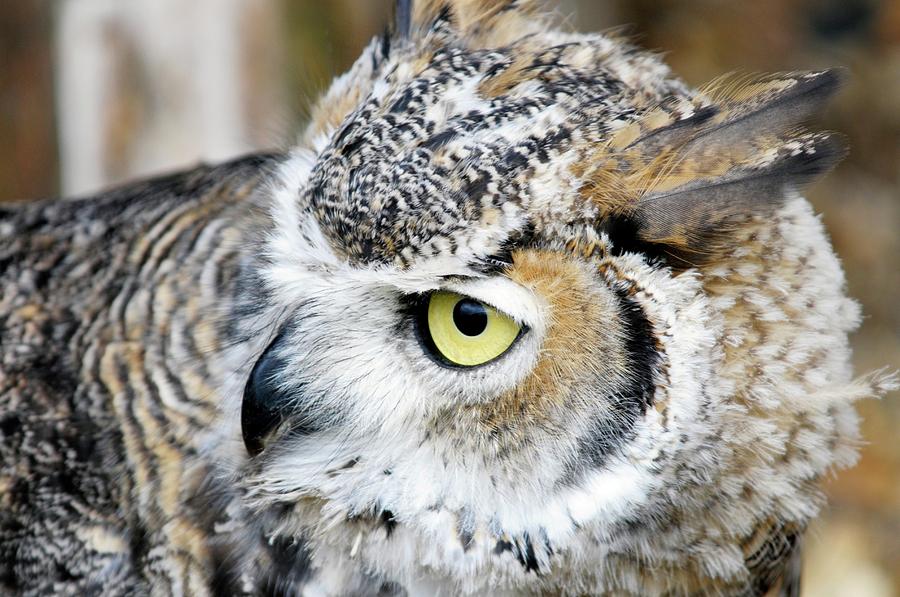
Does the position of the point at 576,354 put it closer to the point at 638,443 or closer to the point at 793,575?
the point at 638,443

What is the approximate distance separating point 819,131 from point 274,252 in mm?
851

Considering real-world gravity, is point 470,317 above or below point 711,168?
below

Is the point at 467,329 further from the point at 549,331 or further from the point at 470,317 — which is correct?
the point at 549,331

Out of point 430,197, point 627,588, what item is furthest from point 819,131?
point 627,588

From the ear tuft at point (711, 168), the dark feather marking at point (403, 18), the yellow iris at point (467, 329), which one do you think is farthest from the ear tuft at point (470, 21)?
the yellow iris at point (467, 329)

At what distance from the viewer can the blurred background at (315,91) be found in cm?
270

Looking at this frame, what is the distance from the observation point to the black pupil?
4.48 feet

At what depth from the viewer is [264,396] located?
1.49m

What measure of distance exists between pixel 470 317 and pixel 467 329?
0.02m

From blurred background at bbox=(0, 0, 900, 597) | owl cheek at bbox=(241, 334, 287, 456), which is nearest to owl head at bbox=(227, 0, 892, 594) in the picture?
owl cheek at bbox=(241, 334, 287, 456)

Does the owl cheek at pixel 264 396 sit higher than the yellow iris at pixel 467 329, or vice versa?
the yellow iris at pixel 467 329

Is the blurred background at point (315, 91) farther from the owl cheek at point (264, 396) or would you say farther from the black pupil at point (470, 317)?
the black pupil at point (470, 317)

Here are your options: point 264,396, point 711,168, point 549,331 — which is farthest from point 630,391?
point 264,396

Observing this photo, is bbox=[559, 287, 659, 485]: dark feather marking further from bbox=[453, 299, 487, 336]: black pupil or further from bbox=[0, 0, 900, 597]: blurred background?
bbox=[0, 0, 900, 597]: blurred background
